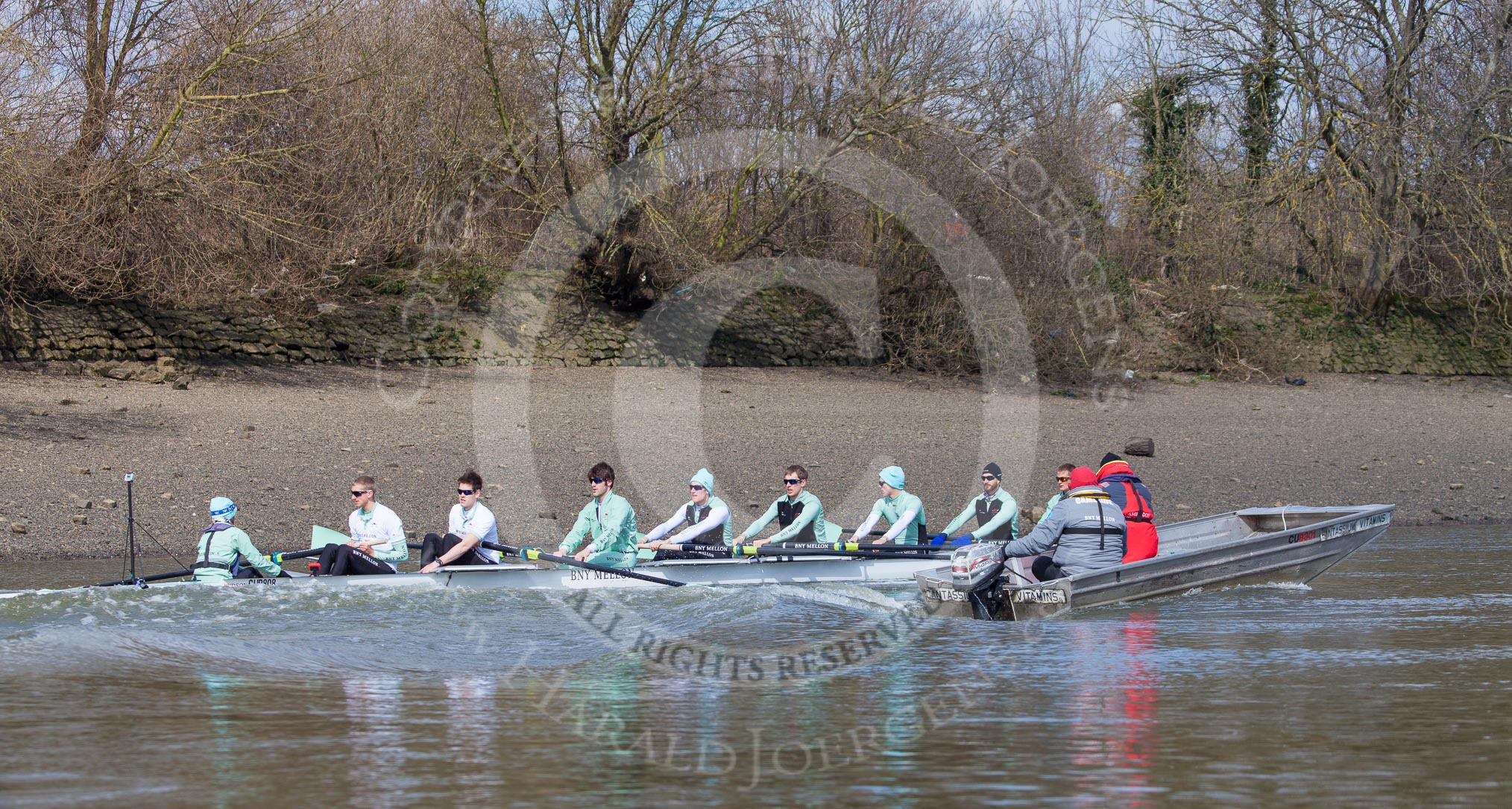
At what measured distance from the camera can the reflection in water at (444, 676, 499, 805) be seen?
591 cm

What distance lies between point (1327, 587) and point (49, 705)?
33.2 ft

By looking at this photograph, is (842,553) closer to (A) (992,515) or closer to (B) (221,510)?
(A) (992,515)

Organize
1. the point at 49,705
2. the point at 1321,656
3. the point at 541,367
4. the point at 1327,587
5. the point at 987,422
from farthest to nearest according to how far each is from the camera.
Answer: the point at 541,367
the point at 987,422
the point at 1327,587
the point at 1321,656
the point at 49,705

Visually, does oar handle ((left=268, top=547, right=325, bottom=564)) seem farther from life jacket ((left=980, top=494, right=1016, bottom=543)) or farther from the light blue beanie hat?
life jacket ((left=980, top=494, right=1016, bottom=543))

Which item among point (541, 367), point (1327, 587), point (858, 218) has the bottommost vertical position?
point (1327, 587)

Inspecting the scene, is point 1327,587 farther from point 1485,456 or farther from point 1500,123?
point 1500,123

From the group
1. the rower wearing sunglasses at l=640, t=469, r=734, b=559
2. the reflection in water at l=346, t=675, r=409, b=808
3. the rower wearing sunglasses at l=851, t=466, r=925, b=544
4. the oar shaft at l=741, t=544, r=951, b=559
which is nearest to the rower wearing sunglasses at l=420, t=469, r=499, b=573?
the rower wearing sunglasses at l=640, t=469, r=734, b=559

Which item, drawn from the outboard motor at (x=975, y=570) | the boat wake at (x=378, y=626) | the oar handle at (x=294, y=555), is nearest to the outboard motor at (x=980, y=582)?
the outboard motor at (x=975, y=570)

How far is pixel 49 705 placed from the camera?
743 cm

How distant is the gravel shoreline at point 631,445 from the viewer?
15117mm

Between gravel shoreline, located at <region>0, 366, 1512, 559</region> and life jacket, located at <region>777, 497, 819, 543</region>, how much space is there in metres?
2.89

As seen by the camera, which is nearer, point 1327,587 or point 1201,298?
point 1327,587

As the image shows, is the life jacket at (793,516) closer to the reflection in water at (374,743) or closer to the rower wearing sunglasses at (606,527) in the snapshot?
the rower wearing sunglasses at (606,527)

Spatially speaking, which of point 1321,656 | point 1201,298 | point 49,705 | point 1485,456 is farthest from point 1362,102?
point 49,705
